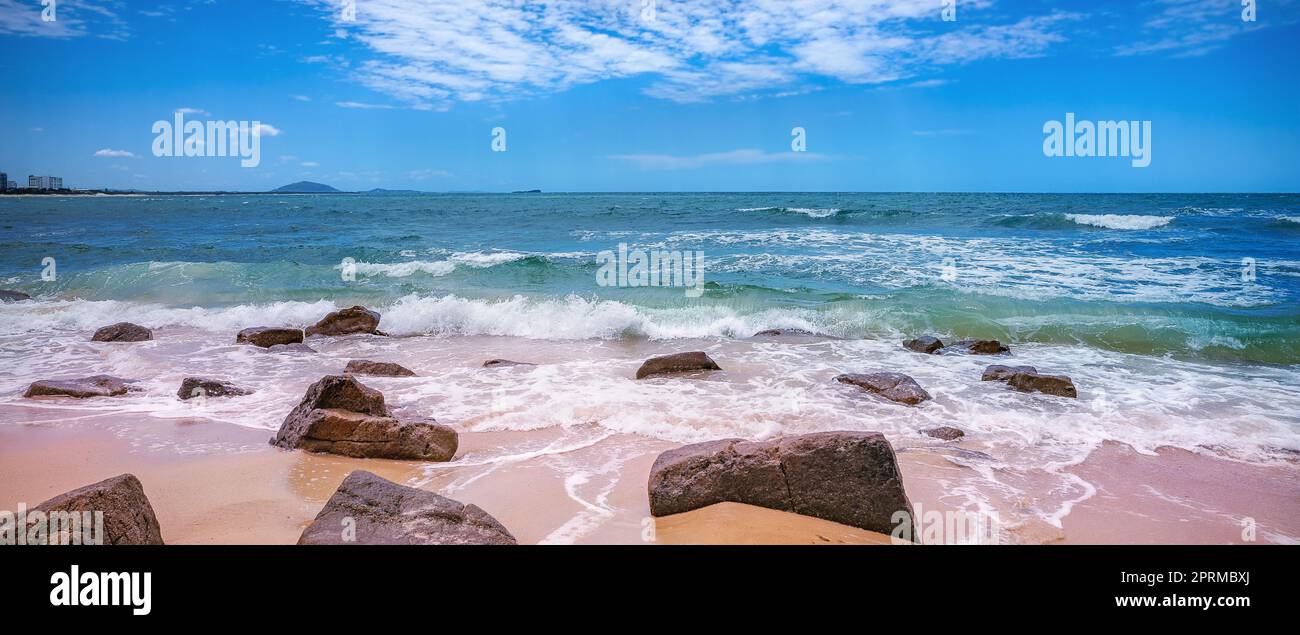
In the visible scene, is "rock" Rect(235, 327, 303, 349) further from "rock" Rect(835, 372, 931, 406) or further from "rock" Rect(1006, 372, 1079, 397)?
"rock" Rect(1006, 372, 1079, 397)

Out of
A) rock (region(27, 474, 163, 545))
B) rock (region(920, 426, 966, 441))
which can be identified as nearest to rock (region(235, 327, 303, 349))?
rock (region(27, 474, 163, 545))

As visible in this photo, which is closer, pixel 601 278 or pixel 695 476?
pixel 695 476

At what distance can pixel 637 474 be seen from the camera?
17.8ft

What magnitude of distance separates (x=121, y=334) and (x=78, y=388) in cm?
396

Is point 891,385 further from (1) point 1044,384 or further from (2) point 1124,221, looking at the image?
(2) point 1124,221

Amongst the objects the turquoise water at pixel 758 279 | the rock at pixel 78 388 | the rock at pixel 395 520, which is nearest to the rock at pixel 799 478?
the rock at pixel 395 520

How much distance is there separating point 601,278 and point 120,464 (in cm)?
1317

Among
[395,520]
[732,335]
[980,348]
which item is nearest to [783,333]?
[732,335]

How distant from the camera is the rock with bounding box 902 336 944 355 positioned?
10375 millimetres

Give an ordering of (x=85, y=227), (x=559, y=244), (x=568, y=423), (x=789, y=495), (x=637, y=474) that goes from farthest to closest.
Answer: (x=85, y=227) → (x=559, y=244) → (x=568, y=423) → (x=637, y=474) → (x=789, y=495)
